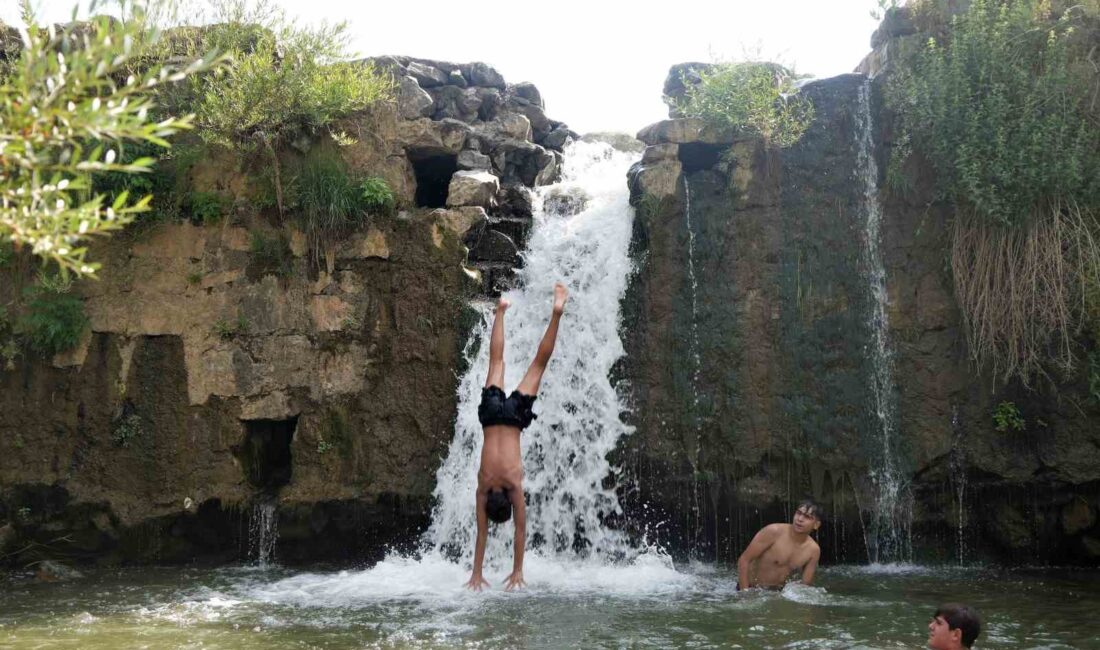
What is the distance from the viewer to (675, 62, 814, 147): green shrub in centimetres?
1090

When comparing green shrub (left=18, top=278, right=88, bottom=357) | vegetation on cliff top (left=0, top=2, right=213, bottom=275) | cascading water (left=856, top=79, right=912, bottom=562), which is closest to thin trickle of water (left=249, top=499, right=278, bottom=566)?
green shrub (left=18, top=278, right=88, bottom=357)

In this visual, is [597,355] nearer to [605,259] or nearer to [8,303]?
[605,259]

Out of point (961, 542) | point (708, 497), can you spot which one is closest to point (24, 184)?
point (708, 497)

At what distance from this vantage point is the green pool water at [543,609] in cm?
630

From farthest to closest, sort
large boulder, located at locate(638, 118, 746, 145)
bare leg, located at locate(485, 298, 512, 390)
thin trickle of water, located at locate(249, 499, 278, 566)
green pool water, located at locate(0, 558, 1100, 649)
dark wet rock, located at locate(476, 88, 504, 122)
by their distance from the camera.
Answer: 1. dark wet rock, located at locate(476, 88, 504, 122)
2. large boulder, located at locate(638, 118, 746, 145)
3. thin trickle of water, located at locate(249, 499, 278, 566)
4. bare leg, located at locate(485, 298, 512, 390)
5. green pool water, located at locate(0, 558, 1100, 649)

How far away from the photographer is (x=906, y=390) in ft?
33.0

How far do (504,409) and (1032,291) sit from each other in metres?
5.57

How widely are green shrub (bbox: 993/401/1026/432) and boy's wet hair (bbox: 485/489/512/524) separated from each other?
529cm

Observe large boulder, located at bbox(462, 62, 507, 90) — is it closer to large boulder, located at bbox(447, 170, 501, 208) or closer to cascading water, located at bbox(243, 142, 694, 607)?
large boulder, located at bbox(447, 170, 501, 208)

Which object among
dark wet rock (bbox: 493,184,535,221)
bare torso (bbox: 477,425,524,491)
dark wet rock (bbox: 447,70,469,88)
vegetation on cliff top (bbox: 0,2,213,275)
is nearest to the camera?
vegetation on cliff top (bbox: 0,2,213,275)

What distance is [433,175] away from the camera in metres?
12.7

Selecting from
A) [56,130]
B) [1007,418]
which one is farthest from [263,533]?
[1007,418]

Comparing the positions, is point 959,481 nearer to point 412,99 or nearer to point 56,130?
point 412,99

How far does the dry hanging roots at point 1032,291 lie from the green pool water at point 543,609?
2.19 meters
